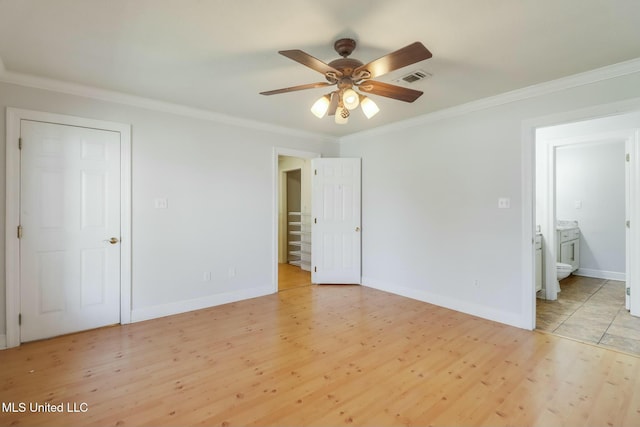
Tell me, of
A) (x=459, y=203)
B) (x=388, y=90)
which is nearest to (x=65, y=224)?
(x=388, y=90)

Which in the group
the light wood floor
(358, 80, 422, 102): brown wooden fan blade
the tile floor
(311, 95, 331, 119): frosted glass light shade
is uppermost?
(358, 80, 422, 102): brown wooden fan blade

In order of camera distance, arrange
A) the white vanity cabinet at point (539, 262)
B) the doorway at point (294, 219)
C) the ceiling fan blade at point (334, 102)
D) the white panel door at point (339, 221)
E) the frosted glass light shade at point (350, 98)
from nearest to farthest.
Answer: the frosted glass light shade at point (350, 98) < the ceiling fan blade at point (334, 102) < the white vanity cabinet at point (539, 262) < the white panel door at point (339, 221) < the doorway at point (294, 219)

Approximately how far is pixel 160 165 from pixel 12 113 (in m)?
1.27

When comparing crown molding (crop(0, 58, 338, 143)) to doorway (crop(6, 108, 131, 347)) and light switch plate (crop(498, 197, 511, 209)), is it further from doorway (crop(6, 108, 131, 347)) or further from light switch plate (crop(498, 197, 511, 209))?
light switch plate (crop(498, 197, 511, 209))

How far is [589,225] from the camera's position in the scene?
5.48 meters

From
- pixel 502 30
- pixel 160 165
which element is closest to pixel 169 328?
pixel 160 165

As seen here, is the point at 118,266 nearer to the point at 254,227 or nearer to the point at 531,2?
the point at 254,227

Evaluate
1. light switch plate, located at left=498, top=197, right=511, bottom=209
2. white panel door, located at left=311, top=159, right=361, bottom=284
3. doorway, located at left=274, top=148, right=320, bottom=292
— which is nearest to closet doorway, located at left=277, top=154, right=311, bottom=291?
doorway, located at left=274, top=148, right=320, bottom=292

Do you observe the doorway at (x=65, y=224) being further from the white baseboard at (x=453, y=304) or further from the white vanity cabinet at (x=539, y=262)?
the white vanity cabinet at (x=539, y=262)

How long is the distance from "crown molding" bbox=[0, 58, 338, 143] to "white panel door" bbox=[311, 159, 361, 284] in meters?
0.89

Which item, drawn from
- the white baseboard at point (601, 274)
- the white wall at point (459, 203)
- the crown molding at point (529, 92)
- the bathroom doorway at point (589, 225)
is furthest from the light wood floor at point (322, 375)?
the white baseboard at point (601, 274)

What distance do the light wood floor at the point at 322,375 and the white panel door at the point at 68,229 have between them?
10.5 inches

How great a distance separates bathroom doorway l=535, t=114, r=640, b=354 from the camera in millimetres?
3291

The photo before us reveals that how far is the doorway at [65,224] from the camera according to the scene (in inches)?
110
